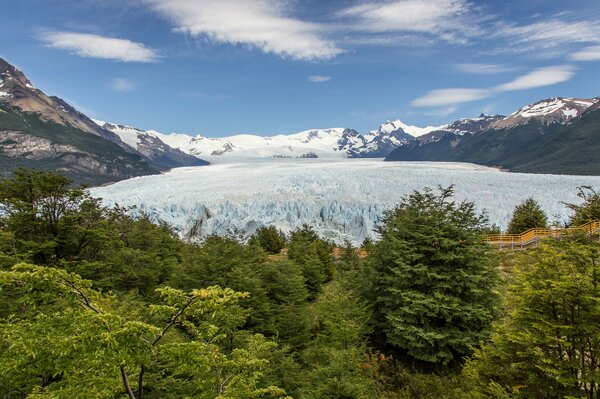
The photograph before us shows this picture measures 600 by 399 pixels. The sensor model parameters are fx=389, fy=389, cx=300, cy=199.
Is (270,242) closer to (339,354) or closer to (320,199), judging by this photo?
(320,199)

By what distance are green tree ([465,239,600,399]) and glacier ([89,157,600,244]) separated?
29672 mm

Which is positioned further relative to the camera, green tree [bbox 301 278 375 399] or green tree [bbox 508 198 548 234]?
green tree [bbox 508 198 548 234]

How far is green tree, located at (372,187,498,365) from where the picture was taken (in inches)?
550

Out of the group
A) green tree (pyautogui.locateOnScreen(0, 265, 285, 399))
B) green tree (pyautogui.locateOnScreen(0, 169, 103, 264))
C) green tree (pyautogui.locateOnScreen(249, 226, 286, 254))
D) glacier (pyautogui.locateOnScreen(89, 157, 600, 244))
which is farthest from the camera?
glacier (pyautogui.locateOnScreen(89, 157, 600, 244))

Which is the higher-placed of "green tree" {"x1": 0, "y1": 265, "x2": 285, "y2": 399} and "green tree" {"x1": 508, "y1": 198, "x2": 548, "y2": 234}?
"green tree" {"x1": 0, "y1": 265, "x2": 285, "y2": 399}

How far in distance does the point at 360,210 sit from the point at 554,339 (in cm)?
3841

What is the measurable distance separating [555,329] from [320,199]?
41.2 meters

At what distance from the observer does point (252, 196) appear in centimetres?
5050

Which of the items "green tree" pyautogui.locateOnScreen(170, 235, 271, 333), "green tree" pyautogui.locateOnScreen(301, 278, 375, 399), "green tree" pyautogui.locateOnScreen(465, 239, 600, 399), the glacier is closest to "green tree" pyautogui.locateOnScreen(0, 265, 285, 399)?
"green tree" pyautogui.locateOnScreen(301, 278, 375, 399)

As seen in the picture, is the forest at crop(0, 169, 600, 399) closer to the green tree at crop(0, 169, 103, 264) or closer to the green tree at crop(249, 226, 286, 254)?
the green tree at crop(0, 169, 103, 264)

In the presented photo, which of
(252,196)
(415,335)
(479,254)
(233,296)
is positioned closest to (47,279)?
(233,296)

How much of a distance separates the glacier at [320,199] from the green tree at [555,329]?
29672 mm

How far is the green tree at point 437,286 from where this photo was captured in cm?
1397

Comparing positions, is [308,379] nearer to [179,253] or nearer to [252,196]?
[179,253]
